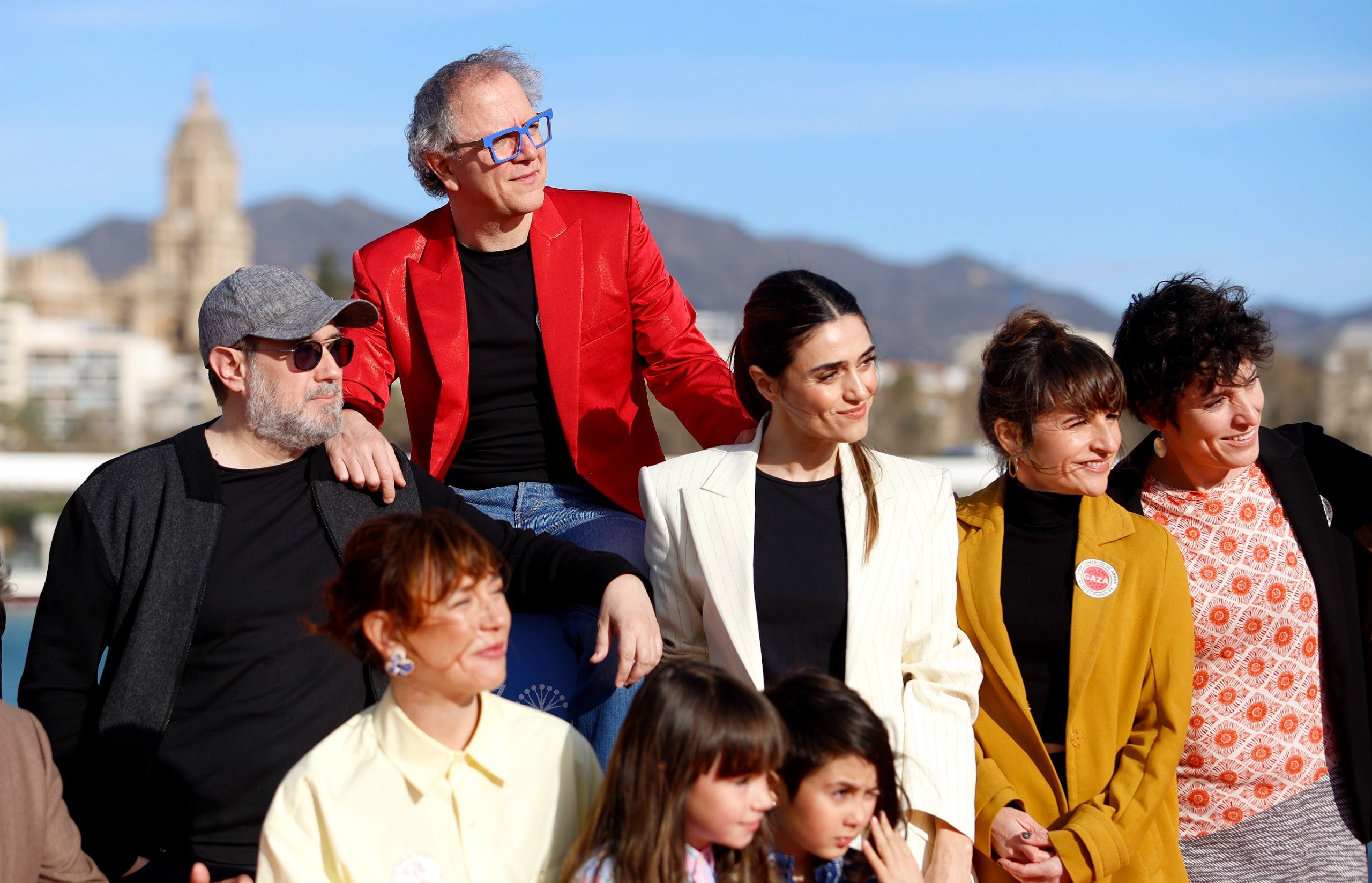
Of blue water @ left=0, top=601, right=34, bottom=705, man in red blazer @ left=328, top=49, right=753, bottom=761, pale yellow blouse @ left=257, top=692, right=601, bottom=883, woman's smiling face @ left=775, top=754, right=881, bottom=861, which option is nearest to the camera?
pale yellow blouse @ left=257, top=692, right=601, bottom=883

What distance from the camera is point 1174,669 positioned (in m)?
3.33

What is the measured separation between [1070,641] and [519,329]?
5.61 ft

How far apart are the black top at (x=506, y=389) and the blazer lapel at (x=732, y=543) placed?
752 mm

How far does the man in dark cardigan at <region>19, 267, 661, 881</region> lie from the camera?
124 inches

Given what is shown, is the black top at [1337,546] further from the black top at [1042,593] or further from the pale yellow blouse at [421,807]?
the pale yellow blouse at [421,807]

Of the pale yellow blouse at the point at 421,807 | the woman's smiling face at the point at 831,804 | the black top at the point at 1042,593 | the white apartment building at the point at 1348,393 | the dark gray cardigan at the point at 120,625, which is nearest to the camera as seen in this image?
the pale yellow blouse at the point at 421,807

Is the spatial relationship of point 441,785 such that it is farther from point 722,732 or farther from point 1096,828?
point 1096,828

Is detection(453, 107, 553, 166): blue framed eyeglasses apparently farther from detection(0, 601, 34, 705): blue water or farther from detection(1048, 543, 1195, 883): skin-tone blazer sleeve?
detection(0, 601, 34, 705): blue water

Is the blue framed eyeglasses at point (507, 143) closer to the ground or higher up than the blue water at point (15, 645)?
higher up

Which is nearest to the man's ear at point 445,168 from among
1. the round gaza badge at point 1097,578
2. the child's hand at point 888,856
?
the round gaza badge at point 1097,578

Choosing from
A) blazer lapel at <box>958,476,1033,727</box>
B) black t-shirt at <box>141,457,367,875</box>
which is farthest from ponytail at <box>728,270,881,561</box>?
black t-shirt at <box>141,457,367,875</box>

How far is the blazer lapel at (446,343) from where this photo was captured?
3973 mm

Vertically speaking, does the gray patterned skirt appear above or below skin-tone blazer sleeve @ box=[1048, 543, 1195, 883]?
below

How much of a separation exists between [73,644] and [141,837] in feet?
1.49
